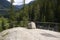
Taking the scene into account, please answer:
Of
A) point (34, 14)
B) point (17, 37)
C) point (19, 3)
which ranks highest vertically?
point (19, 3)

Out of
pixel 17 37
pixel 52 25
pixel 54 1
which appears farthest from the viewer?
pixel 54 1

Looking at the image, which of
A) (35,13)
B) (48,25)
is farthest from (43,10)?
(48,25)

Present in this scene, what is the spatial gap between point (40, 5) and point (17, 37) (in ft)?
15.3

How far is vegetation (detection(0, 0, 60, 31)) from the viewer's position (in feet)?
27.5

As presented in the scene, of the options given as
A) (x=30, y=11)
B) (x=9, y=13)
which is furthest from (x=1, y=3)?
(x=30, y=11)

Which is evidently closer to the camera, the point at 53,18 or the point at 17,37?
the point at 17,37

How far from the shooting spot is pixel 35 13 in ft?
28.3

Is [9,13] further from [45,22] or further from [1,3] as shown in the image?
[45,22]

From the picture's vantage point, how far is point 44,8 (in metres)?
8.61

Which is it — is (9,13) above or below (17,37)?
above

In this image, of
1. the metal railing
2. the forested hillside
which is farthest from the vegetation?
the metal railing

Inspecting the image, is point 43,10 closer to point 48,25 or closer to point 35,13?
point 35,13

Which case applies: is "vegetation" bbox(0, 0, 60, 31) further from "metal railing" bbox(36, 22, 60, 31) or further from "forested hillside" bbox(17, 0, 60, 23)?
"metal railing" bbox(36, 22, 60, 31)

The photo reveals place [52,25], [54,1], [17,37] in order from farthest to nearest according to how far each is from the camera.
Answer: [54,1]
[52,25]
[17,37]
